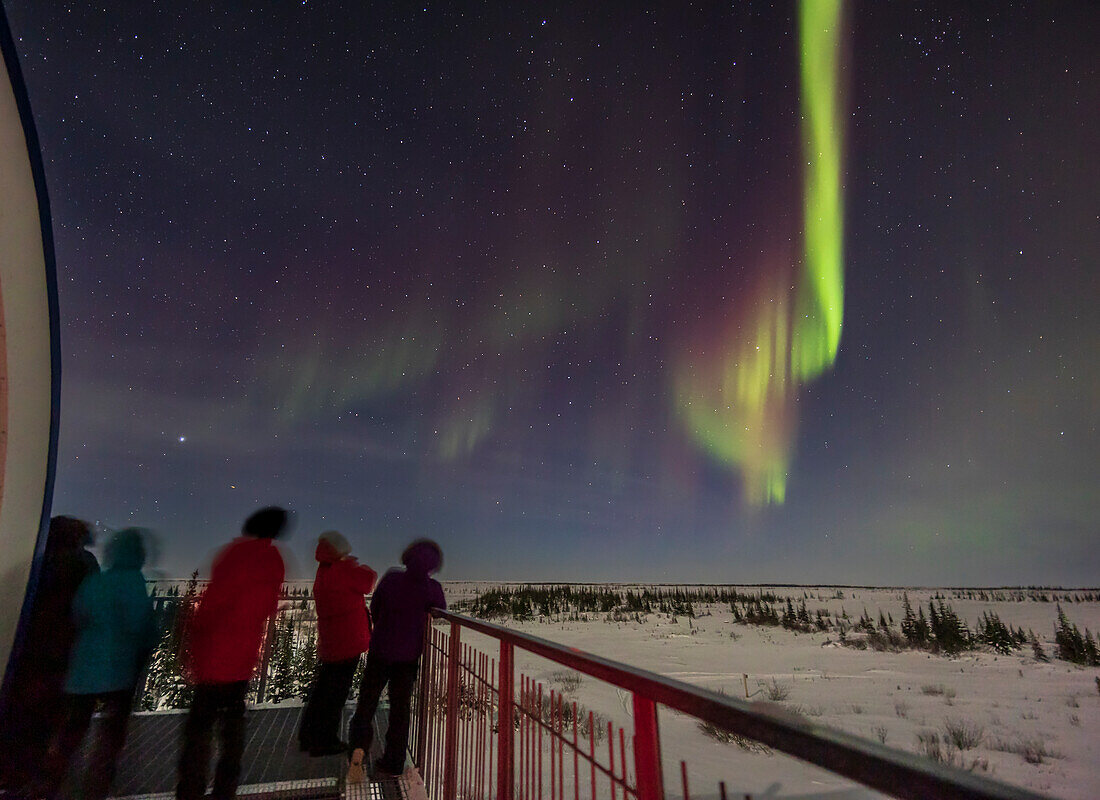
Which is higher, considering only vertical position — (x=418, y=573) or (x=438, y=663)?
(x=418, y=573)

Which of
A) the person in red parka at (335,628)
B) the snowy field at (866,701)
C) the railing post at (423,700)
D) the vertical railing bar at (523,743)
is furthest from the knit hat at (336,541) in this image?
the snowy field at (866,701)

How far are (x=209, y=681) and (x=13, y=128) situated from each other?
325 centimetres

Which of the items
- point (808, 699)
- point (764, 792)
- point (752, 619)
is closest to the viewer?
point (764, 792)

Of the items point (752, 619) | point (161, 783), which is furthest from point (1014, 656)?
point (161, 783)

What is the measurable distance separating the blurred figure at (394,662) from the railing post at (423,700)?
15 centimetres

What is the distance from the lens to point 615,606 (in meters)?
34.1

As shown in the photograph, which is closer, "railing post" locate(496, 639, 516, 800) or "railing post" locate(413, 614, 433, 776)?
"railing post" locate(496, 639, 516, 800)

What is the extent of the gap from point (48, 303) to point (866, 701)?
13.4m

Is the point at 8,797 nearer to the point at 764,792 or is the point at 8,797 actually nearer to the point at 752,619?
the point at 764,792

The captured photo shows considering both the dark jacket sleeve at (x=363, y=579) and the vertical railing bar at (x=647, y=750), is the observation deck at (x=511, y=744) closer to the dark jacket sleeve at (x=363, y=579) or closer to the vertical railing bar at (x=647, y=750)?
the vertical railing bar at (x=647, y=750)

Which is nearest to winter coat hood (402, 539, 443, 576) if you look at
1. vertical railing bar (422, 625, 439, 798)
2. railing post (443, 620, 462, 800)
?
vertical railing bar (422, 625, 439, 798)

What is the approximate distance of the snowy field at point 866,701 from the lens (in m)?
7.21

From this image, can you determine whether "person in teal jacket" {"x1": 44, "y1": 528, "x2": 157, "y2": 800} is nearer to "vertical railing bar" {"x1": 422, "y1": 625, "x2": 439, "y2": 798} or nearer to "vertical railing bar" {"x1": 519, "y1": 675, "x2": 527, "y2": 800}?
"vertical railing bar" {"x1": 422, "y1": 625, "x2": 439, "y2": 798}

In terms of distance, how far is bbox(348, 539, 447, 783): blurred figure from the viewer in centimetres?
432
